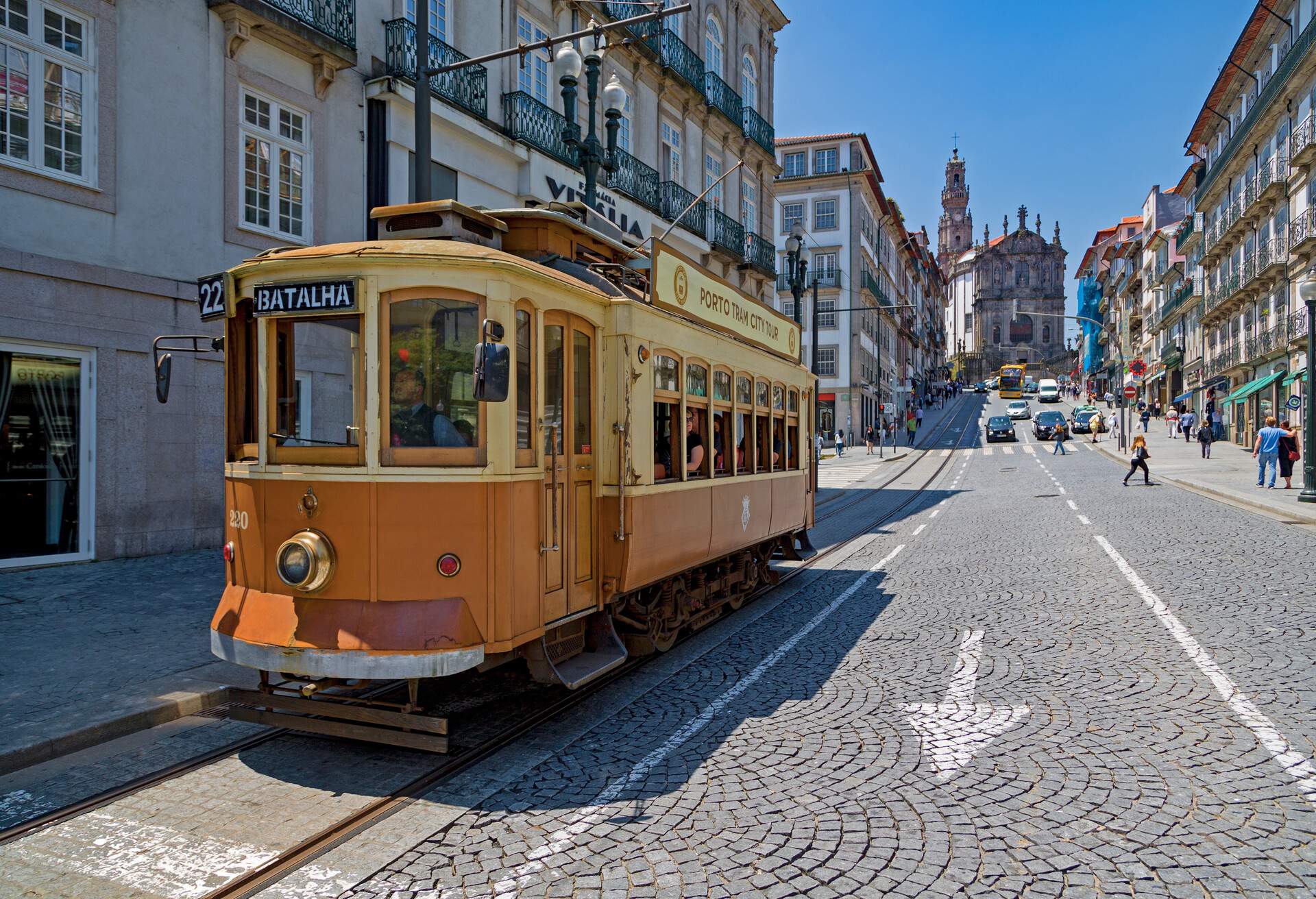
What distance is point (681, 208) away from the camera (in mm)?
25328

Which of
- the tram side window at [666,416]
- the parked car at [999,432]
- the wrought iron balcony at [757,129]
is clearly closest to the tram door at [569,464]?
the tram side window at [666,416]

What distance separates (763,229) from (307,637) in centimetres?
2941

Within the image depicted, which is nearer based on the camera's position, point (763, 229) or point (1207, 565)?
point (1207, 565)

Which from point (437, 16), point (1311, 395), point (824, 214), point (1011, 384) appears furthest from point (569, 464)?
point (1011, 384)

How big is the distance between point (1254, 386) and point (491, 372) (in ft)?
138

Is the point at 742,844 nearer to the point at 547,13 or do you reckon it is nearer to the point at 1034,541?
the point at 1034,541

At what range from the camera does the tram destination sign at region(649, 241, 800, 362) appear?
23.6 ft

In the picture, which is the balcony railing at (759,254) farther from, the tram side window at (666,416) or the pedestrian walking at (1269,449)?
the tram side window at (666,416)

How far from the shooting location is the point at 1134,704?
20.4 feet

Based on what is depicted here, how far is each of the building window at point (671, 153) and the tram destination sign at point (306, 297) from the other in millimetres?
20668

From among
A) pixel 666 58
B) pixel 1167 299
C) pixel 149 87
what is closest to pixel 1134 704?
pixel 149 87

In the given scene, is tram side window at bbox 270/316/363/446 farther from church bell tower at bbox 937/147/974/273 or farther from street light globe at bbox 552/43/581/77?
church bell tower at bbox 937/147/974/273

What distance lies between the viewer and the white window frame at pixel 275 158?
1308cm

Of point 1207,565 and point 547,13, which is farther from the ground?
point 547,13
